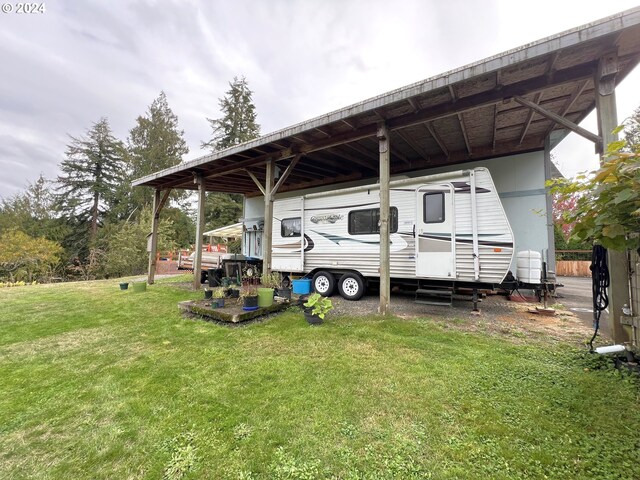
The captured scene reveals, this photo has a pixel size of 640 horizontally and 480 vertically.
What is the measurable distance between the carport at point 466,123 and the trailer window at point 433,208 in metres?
1.02

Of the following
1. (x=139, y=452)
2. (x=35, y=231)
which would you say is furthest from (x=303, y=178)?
(x=35, y=231)

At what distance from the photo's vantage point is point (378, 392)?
2414mm

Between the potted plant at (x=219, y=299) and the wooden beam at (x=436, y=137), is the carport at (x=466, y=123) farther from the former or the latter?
the potted plant at (x=219, y=299)

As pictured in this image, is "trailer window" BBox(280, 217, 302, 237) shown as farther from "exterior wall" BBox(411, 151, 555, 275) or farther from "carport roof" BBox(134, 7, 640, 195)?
"exterior wall" BBox(411, 151, 555, 275)

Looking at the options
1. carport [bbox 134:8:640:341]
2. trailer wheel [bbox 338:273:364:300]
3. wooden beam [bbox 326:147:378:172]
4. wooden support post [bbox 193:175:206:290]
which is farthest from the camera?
wooden support post [bbox 193:175:206:290]

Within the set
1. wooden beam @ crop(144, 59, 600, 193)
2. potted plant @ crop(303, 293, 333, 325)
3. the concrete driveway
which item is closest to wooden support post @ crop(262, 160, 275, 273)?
wooden beam @ crop(144, 59, 600, 193)

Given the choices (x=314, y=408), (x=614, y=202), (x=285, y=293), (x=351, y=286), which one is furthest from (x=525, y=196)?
(x=314, y=408)

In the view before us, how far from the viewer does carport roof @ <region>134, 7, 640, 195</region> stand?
3357 mm

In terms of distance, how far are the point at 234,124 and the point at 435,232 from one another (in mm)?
20056

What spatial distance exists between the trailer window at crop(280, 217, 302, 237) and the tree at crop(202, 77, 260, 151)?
1550cm

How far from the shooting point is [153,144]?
24703mm

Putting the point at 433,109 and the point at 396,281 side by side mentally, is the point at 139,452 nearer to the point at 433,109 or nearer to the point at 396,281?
the point at 396,281

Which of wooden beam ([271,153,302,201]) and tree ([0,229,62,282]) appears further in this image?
tree ([0,229,62,282])

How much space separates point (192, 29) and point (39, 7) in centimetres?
439
